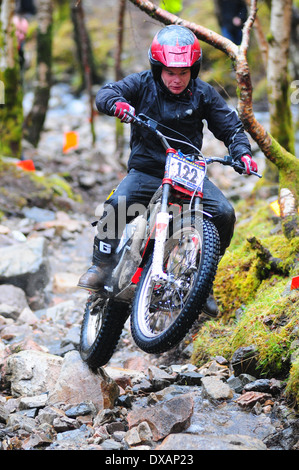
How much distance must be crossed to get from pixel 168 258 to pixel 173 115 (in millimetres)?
1237

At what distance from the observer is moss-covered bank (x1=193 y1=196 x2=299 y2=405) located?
17.0ft

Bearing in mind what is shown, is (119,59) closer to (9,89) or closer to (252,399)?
(9,89)

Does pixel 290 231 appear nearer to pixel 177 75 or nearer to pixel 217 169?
pixel 177 75

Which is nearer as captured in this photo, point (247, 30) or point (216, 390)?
point (216, 390)

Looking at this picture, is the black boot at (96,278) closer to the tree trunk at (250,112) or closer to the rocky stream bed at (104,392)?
the rocky stream bed at (104,392)

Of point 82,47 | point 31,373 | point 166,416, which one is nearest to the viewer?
point 166,416

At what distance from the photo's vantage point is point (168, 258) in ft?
A: 16.1

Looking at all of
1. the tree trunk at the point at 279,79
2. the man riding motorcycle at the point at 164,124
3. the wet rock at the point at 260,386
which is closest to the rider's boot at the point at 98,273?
the man riding motorcycle at the point at 164,124

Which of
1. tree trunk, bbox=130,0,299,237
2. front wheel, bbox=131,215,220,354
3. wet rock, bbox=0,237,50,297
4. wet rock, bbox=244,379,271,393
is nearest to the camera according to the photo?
front wheel, bbox=131,215,220,354

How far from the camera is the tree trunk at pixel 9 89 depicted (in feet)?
41.0

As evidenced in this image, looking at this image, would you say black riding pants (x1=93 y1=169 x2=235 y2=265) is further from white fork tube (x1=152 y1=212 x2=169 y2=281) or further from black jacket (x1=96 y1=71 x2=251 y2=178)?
white fork tube (x1=152 y1=212 x2=169 y2=281)

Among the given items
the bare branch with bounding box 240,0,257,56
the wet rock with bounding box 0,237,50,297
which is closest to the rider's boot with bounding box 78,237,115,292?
the bare branch with bounding box 240,0,257,56

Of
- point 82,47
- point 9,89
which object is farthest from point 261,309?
point 82,47

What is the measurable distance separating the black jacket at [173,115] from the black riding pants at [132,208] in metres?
A: 0.17
